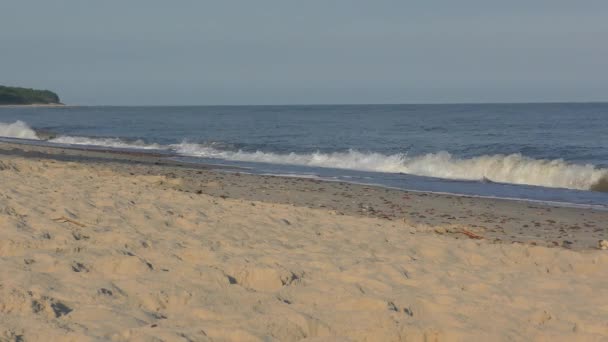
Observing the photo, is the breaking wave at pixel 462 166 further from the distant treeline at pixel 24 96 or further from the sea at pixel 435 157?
the distant treeline at pixel 24 96

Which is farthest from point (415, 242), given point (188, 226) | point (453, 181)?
point (453, 181)

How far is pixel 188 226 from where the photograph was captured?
7.02m

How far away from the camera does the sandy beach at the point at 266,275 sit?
13.2 ft

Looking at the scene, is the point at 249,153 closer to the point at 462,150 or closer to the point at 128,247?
the point at 462,150

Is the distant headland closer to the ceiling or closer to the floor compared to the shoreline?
closer to the ceiling

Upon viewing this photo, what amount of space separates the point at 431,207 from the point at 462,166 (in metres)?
10.2

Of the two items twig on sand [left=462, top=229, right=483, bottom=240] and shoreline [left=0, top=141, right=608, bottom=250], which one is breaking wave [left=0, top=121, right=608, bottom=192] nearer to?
shoreline [left=0, top=141, right=608, bottom=250]

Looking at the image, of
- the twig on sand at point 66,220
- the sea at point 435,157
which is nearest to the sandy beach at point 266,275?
the twig on sand at point 66,220

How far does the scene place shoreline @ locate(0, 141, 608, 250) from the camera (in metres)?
9.01

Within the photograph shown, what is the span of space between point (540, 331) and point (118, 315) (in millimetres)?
2580

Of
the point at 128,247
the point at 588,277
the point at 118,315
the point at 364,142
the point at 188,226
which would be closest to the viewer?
the point at 118,315

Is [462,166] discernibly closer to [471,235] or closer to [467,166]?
[467,166]

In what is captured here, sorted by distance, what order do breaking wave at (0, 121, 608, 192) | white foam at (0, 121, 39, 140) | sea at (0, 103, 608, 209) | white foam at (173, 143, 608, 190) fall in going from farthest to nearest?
white foam at (0, 121, 39, 140), white foam at (173, 143, 608, 190), breaking wave at (0, 121, 608, 192), sea at (0, 103, 608, 209)

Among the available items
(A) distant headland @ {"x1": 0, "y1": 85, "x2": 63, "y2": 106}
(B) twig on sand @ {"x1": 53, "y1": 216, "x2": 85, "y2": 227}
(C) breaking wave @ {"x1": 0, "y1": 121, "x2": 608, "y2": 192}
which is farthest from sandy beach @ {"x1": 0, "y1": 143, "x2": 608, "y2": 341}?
(A) distant headland @ {"x1": 0, "y1": 85, "x2": 63, "y2": 106}
